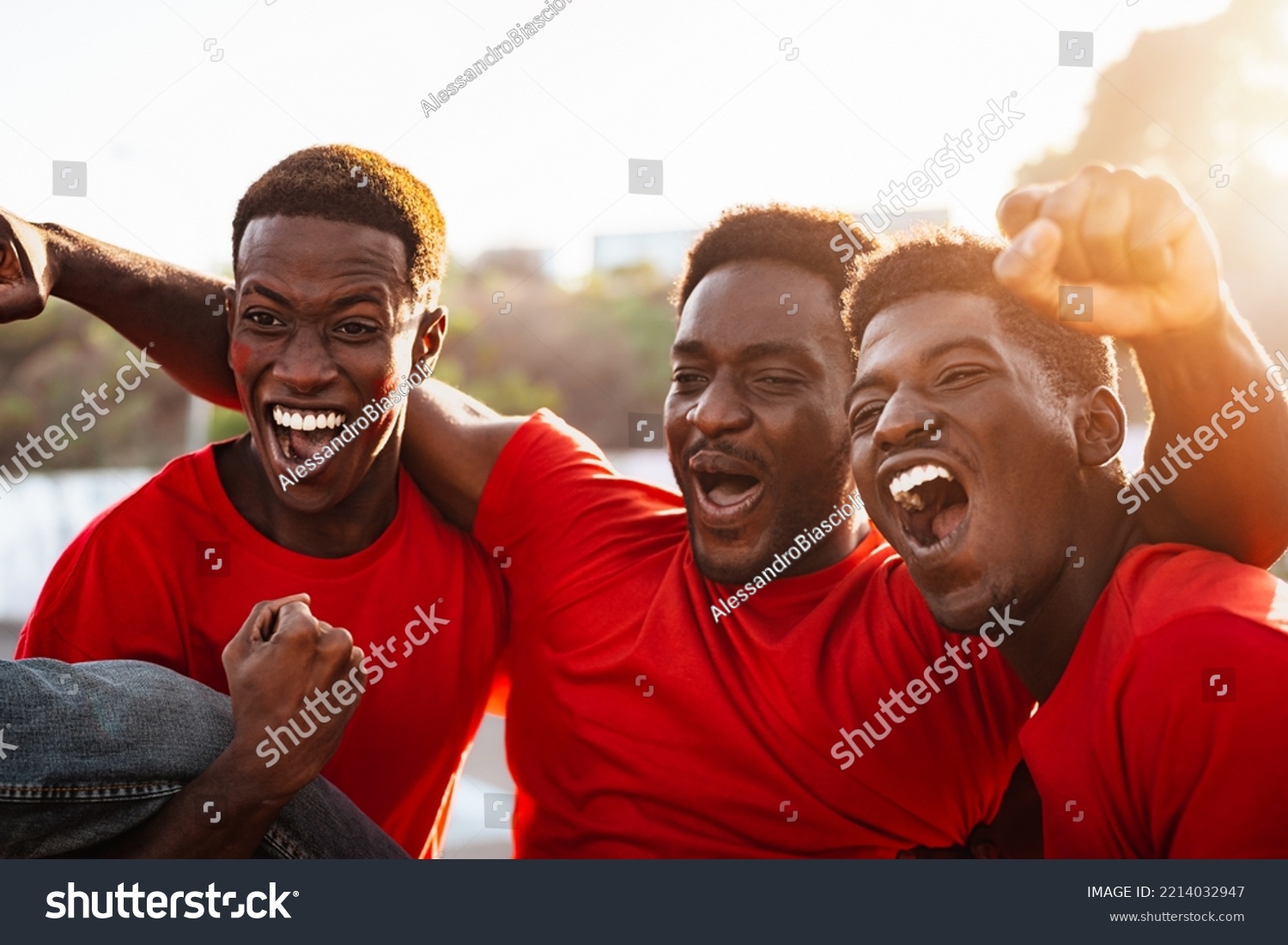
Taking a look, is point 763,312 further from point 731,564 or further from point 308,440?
point 308,440

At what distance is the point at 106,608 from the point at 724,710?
5.14 ft

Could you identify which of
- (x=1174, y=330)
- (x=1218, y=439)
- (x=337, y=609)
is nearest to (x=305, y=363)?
(x=337, y=609)

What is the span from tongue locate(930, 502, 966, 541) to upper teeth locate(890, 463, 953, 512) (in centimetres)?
6

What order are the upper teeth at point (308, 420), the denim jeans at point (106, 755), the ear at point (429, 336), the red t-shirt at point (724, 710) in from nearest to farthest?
1. the denim jeans at point (106, 755)
2. the red t-shirt at point (724, 710)
3. the upper teeth at point (308, 420)
4. the ear at point (429, 336)

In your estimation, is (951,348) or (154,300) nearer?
(951,348)

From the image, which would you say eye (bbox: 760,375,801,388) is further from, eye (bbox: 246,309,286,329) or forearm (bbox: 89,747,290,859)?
forearm (bbox: 89,747,290,859)

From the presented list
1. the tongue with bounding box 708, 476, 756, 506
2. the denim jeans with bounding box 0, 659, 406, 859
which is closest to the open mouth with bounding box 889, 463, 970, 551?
the tongue with bounding box 708, 476, 756, 506

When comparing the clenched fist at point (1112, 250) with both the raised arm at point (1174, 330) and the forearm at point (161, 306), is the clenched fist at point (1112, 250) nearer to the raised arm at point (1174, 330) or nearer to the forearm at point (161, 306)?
the raised arm at point (1174, 330)

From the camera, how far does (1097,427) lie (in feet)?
8.82

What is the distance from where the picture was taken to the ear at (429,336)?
11.5ft

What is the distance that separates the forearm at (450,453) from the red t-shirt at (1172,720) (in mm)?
1671

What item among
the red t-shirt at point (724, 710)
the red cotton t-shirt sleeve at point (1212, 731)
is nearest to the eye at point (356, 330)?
the red t-shirt at point (724, 710)

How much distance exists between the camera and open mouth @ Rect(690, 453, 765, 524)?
10.3 feet

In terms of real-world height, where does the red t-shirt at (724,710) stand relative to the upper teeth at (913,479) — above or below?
below
